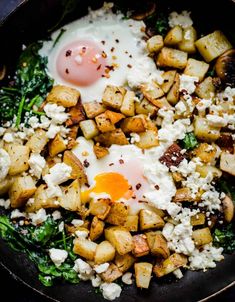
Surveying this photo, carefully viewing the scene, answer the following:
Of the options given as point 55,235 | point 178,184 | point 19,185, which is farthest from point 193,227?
point 19,185

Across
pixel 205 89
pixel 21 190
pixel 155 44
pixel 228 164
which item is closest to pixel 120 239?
pixel 21 190

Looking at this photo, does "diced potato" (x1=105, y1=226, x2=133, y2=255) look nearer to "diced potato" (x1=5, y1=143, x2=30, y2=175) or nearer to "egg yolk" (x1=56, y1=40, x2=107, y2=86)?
"diced potato" (x1=5, y1=143, x2=30, y2=175)

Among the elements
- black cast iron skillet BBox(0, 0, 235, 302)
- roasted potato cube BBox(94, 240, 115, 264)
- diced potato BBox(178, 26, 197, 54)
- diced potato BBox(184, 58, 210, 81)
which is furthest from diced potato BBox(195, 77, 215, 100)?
roasted potato cube BBox(94, 240, 115, 264)

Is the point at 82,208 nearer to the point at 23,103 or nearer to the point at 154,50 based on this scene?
the point at 23,103

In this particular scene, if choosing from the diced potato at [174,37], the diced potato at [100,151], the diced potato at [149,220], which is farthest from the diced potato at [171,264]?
the diced potato at [174,37]

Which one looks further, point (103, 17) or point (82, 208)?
point (103, 17)

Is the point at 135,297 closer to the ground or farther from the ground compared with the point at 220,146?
closer to the ground

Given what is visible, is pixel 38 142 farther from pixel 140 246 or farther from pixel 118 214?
pixel 140 246
